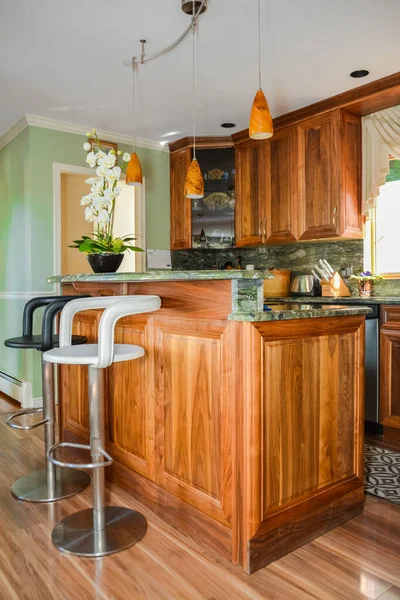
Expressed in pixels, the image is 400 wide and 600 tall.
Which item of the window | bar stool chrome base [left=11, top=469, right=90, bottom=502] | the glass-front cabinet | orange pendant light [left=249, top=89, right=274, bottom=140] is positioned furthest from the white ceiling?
bar stool chrome base [left=11, top=469, right=90, bottom=502]

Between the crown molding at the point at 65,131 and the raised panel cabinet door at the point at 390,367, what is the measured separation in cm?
293

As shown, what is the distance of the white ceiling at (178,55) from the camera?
2.59 m

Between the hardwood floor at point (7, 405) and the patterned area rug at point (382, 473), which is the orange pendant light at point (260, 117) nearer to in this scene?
the patterned area rug at point (382, 473)

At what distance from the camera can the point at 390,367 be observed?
125 inches

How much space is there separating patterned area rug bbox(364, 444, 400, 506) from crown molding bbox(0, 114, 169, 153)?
351 centimetres

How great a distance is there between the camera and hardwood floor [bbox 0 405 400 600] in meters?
1.54

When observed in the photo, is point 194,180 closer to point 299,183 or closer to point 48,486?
point 299,183

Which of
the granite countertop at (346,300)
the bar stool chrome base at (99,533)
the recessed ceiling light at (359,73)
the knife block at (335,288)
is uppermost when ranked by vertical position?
the recessed ceiling light at (359,73)

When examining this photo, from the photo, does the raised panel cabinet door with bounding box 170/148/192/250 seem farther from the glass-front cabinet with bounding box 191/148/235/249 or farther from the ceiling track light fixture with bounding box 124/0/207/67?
the ceiling track light fixture with bounding box 124/0/207/67

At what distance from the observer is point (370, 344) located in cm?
325

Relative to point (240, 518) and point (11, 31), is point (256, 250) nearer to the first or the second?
point (11, 31)

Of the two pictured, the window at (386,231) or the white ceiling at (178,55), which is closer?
the white ceiling at (178,55)

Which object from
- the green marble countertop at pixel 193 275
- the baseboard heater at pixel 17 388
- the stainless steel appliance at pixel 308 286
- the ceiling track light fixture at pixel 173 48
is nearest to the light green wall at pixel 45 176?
the baseboard heater at pixel 17 388

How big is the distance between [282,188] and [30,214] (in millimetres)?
2258
